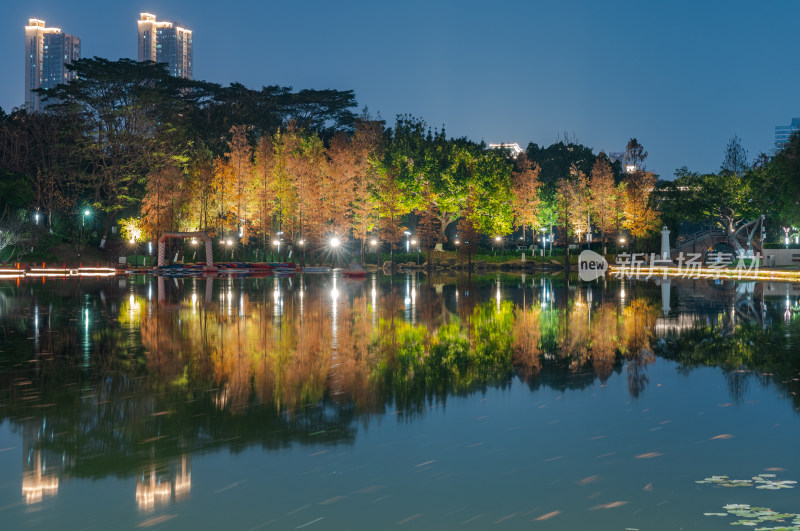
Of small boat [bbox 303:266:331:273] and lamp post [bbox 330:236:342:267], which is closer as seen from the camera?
small boat [bbox 303:266:331:273]

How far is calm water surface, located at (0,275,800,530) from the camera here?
659 cm

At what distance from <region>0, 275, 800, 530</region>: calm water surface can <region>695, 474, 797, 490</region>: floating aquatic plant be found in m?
0.09

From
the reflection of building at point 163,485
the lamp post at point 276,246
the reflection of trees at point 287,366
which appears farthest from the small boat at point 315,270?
the reflection of building at point 163,485

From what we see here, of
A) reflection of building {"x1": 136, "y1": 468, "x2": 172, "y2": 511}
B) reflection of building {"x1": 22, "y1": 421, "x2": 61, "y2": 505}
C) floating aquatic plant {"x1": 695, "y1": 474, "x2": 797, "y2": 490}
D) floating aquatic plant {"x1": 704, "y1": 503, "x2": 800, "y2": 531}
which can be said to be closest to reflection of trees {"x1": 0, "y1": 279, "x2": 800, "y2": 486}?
reflection of building {"x1": 136, "y1": 468, "x2": 172, "y2": 511}

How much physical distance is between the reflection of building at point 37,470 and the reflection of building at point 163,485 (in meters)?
0.80

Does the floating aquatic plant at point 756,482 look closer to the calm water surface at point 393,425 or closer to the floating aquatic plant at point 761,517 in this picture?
the calm water surface at point 393,425

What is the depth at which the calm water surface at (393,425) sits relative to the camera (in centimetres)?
659

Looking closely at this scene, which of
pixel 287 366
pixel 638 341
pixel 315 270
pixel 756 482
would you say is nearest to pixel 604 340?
pixel 638 341

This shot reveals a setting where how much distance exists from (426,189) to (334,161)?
33.3ft

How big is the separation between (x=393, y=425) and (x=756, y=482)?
4.15 meters

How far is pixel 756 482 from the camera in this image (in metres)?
7.20

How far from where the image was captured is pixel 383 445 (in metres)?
8.52

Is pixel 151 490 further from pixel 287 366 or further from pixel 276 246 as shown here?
pixel 276 246

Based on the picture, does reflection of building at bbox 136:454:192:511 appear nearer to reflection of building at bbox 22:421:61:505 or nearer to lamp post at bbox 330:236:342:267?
reflection of building at bbox 22:421:61:505
